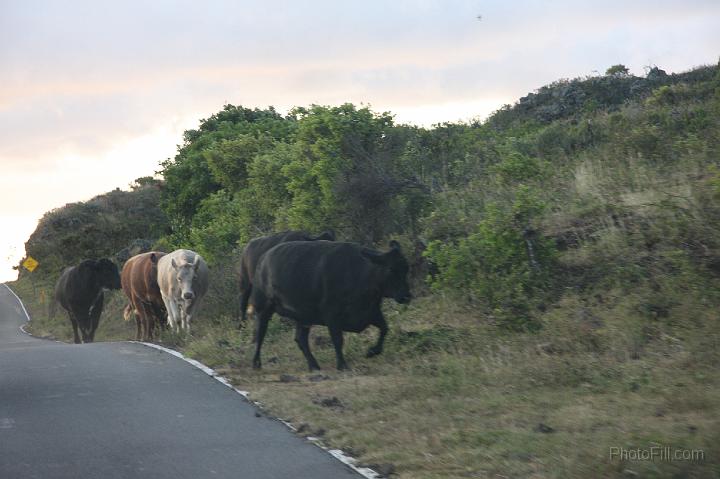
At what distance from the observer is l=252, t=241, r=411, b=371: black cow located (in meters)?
14.6

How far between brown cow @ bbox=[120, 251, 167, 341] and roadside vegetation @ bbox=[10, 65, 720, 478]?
1825 millimetres

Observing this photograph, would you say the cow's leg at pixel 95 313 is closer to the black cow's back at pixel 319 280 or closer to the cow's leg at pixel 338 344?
the black cow's back at pixel 319 280

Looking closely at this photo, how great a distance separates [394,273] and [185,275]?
9.67 meters

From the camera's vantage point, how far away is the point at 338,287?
14625 mm

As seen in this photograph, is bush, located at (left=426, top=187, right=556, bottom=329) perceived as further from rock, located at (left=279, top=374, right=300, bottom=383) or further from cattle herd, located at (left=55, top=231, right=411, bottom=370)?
rock, located at (left=279, top=374, right=300, bottom=383)

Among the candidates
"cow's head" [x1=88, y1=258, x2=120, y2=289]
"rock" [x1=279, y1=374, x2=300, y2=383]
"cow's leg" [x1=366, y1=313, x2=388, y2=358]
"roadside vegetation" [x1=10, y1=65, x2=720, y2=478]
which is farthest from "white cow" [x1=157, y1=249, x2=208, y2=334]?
"rock" [x1=279, y1=374, x2=300, y2=383]

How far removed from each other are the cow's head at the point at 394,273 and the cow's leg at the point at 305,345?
1.25 metres

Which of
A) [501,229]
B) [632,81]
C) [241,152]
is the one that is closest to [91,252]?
[241,152]

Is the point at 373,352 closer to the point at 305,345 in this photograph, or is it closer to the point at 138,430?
the point at 305,345

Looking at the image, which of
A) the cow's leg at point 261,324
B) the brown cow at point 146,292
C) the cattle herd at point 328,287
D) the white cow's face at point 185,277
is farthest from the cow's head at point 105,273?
the cow's leg at point 261,324

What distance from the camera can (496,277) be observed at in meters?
14.8

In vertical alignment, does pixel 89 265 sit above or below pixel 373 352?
above

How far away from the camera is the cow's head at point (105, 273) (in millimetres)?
30109

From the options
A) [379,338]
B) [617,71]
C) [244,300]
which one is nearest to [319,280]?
[379,338]
